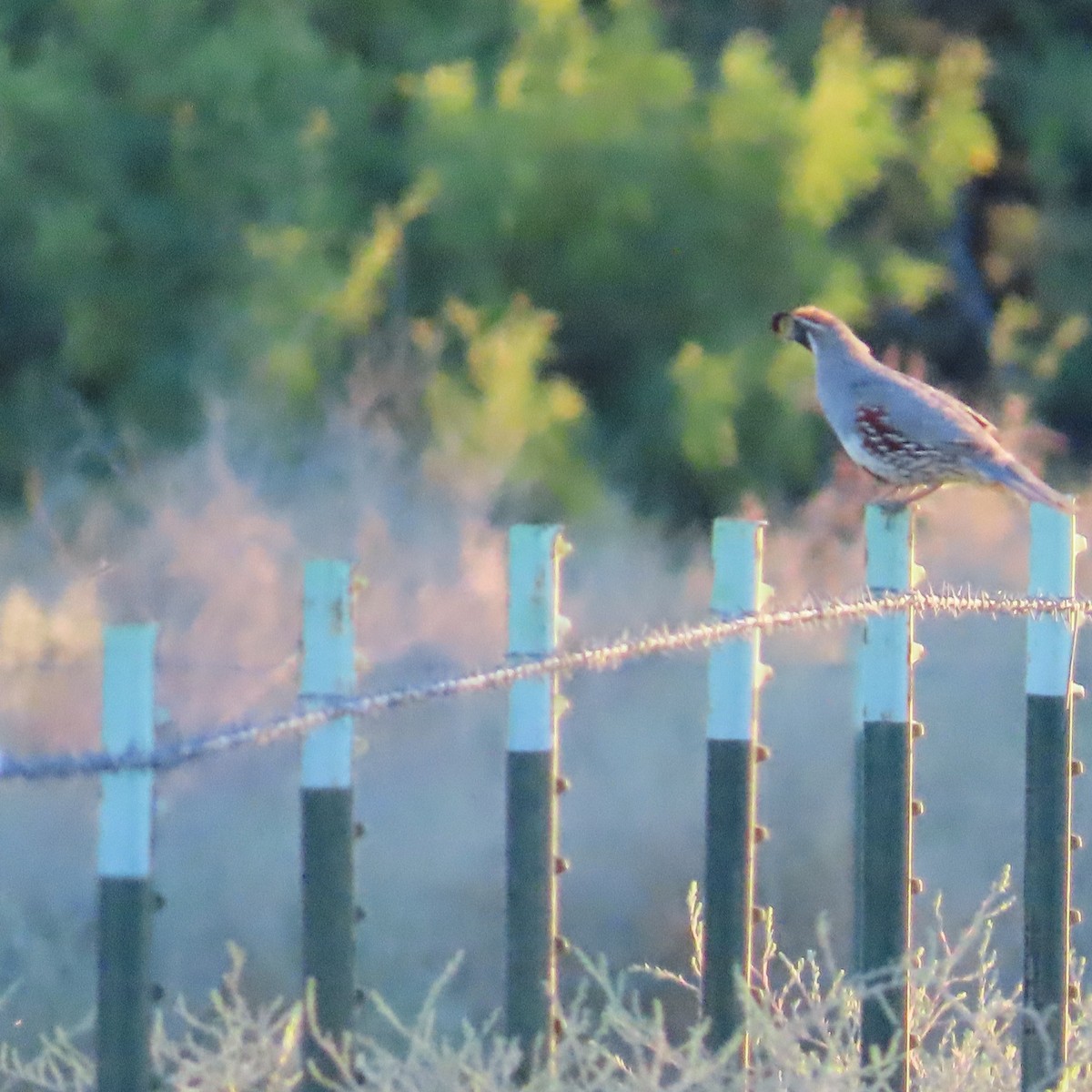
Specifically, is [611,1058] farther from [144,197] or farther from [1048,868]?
[144,197]

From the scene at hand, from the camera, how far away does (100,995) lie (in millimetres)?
2348

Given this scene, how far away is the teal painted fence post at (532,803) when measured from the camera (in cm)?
268

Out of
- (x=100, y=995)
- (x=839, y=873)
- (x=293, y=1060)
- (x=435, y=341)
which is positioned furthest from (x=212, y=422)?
(x=100, y=995)

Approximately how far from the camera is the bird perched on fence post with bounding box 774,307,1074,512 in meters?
4.27

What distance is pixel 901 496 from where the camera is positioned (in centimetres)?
424

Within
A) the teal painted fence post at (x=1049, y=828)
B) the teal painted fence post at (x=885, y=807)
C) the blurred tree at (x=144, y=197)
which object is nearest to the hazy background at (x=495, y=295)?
the blurred tree at (x=144, y=197)

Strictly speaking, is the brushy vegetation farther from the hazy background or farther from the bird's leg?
the hazy background

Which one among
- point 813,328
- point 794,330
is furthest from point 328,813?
point 794,330

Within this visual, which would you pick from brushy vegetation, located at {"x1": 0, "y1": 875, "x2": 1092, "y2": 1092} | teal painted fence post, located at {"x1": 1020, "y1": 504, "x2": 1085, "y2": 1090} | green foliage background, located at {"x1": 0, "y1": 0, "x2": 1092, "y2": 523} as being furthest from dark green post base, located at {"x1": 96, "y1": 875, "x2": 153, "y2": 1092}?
green foliage background, located at {"x1": 0, "y1": 0, "x2": 1092, "y2": 523}

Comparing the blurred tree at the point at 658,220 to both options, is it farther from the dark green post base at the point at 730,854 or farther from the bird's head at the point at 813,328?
the dark green post base at the point at 730,854

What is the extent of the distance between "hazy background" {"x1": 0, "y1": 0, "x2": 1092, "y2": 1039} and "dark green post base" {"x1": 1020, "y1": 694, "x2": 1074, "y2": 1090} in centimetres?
345

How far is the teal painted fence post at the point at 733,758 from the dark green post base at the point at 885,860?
0.25 metres

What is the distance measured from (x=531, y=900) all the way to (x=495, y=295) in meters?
7.98

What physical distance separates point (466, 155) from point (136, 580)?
11.3 feet
